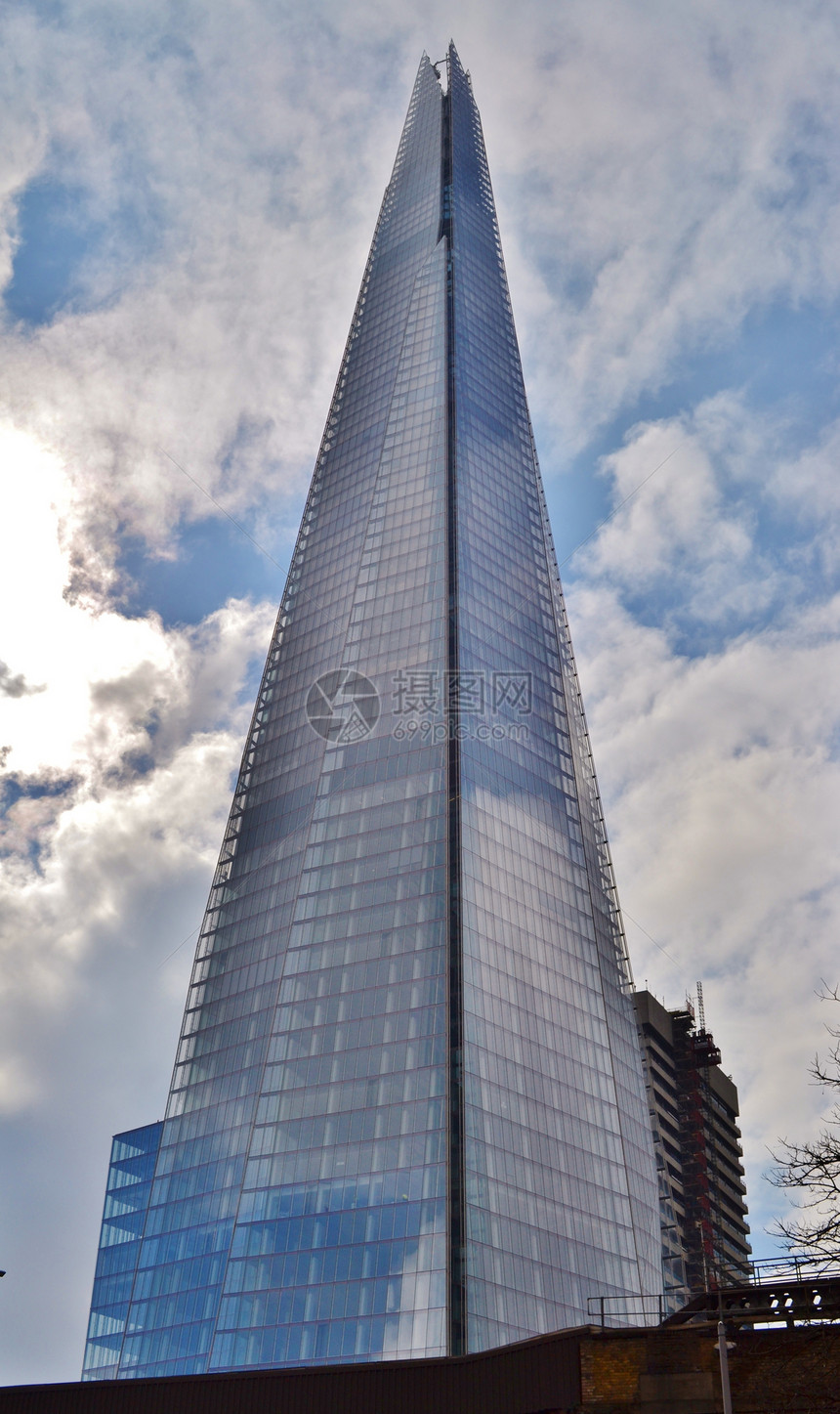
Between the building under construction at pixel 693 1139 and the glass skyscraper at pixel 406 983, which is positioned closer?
the glass skyscraper at pixel 406 983

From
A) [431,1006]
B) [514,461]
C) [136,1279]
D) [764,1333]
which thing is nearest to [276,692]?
[514,461]

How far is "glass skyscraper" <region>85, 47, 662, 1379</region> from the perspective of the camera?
89.0 metres

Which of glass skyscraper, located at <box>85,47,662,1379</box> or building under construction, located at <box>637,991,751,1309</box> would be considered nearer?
glass skyscraper, located at <box>85,47,662,1379</box>

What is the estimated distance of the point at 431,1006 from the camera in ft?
318

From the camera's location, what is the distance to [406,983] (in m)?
99.4

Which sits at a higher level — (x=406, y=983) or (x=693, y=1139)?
(x=693, y=1139)

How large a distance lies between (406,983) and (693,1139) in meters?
78.0

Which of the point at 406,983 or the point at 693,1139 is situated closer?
the point at 406,983

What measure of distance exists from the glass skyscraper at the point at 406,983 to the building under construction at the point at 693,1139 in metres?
39.6

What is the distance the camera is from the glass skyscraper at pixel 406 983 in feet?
292

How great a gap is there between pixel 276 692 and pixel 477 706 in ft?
87.9

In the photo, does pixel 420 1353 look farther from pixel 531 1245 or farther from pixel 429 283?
pixel 429 283

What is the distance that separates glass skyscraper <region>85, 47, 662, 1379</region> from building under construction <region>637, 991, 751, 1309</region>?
39.6 metres

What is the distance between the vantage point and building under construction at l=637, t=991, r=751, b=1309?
497ft
